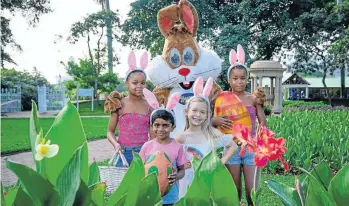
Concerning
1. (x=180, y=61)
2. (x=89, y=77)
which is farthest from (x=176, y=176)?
(x=89, y=77)

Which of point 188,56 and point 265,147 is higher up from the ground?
point 188,56

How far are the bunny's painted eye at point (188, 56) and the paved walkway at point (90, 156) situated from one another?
2.48m

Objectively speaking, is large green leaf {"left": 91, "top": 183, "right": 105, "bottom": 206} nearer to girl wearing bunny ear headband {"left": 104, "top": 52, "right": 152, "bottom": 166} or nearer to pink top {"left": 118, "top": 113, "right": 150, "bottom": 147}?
girl wearing bunny ear headband {"left": 104, "top": 52, "right": 152, "bottom": 166}

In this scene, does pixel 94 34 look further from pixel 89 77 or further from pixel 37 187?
pixel 37 187

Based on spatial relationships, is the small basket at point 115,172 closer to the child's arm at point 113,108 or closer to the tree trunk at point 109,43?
the child's arm at point 113,108

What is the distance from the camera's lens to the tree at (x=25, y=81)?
24.0 metres

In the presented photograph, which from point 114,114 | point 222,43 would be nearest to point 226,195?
point 114,114

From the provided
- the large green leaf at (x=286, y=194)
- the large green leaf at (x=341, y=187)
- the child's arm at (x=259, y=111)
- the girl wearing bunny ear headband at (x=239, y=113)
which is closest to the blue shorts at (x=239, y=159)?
the girl wearing bunny ear headband at (x=239, y=113)

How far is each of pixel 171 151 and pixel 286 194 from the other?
1.42 meters

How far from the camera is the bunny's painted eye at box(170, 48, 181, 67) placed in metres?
4.24

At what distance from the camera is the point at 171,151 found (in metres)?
2.69

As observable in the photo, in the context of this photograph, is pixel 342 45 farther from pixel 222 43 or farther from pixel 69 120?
pixel 69 120

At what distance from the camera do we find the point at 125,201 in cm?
114

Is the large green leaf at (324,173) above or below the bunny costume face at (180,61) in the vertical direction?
below
